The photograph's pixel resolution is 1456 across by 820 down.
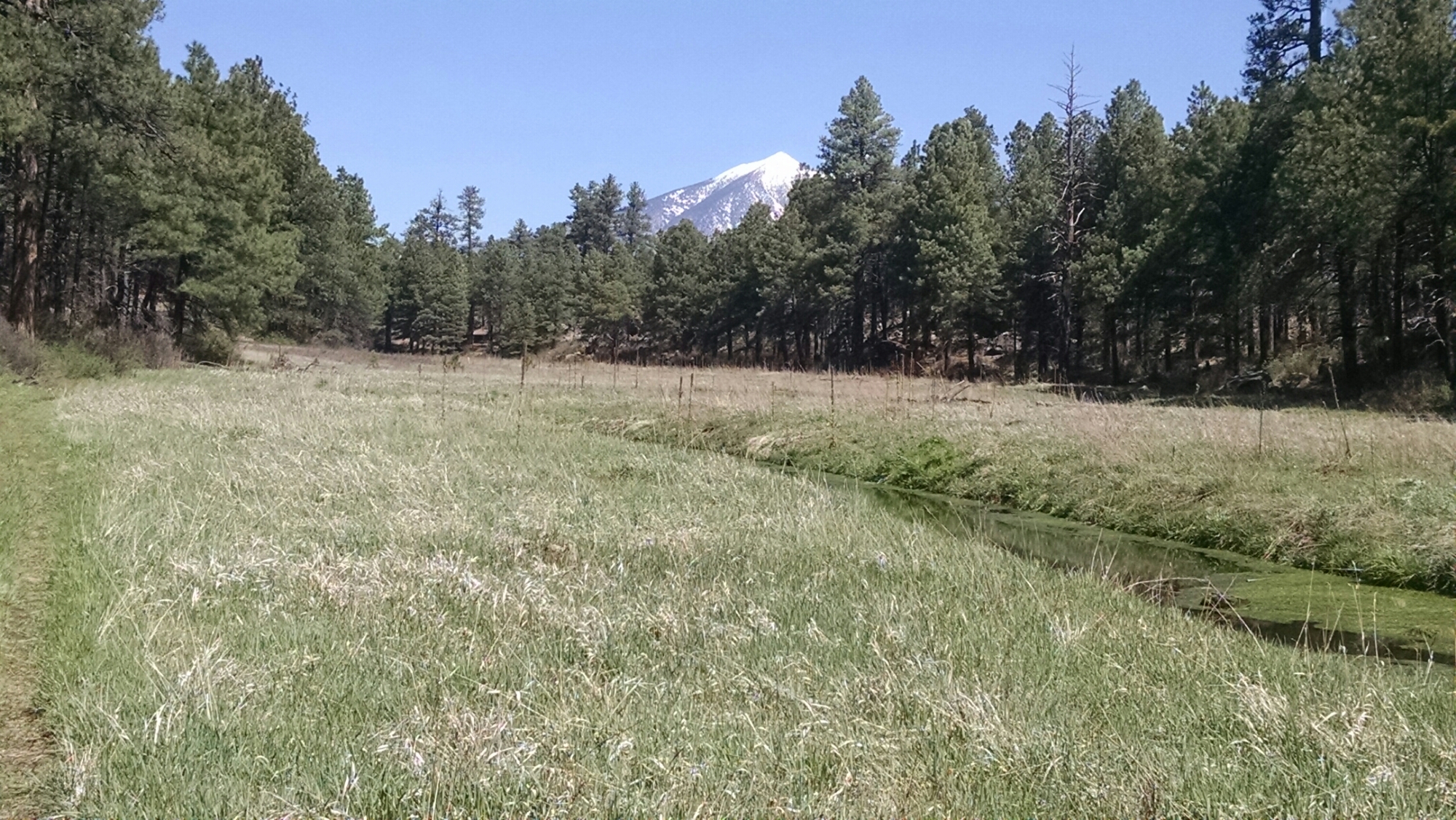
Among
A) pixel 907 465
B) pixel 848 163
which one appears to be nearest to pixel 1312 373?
pixel 907 465

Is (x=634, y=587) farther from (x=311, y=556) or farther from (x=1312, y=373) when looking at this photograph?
(x=1312, y=373)

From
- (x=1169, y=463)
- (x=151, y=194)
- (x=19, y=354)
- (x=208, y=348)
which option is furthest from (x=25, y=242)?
(x=1169, y=463)

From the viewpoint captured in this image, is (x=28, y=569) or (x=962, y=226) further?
(x=962, y=226)

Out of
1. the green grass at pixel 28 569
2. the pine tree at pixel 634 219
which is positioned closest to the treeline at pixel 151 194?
the green grass at pixel 28 569

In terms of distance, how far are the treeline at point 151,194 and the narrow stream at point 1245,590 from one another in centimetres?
2626

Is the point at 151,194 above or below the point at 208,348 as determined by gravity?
above

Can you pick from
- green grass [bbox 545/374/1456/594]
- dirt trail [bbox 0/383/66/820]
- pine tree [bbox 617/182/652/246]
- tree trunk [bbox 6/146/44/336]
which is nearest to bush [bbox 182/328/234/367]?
tree trunk [bbox 6/146/44/336]

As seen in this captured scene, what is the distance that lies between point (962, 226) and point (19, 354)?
42000 millimetres

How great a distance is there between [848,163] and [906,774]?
65.5 m

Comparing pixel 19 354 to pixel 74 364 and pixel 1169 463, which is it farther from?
pixel 1169 463

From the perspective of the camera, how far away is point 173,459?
40.7 ft

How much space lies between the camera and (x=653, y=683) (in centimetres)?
541

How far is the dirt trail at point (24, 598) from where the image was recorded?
13.8 ft

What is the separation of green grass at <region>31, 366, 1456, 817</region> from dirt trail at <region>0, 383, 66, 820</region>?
15 centimetres
